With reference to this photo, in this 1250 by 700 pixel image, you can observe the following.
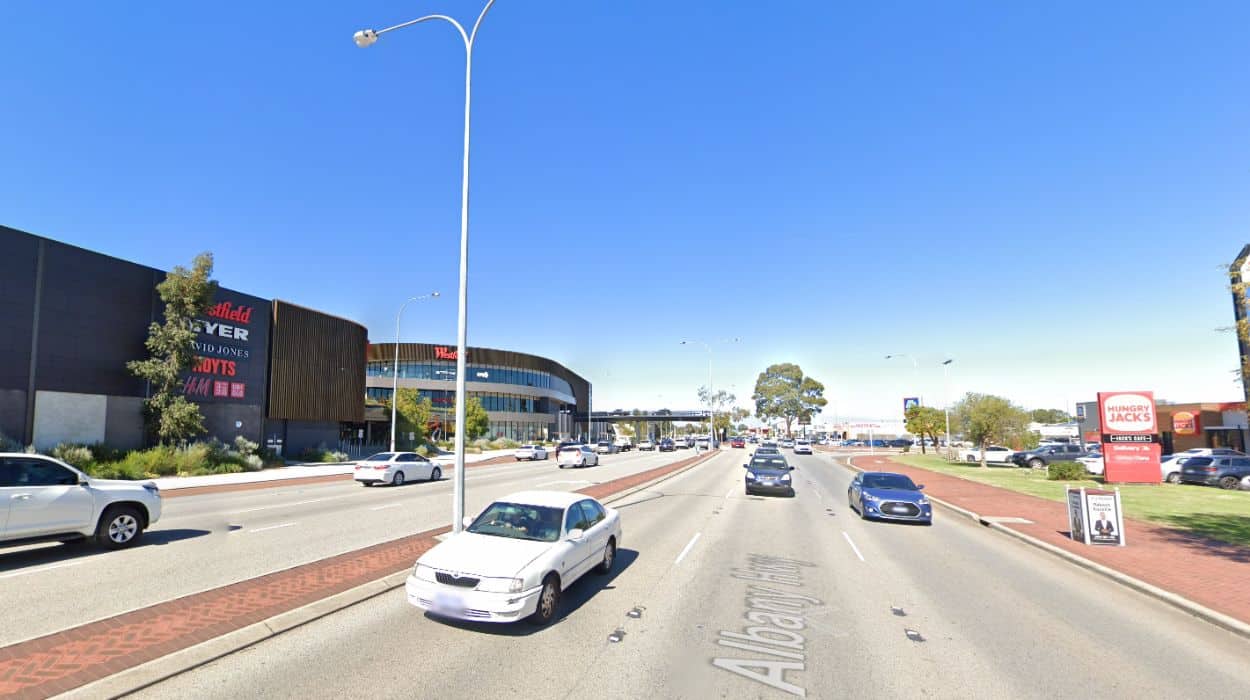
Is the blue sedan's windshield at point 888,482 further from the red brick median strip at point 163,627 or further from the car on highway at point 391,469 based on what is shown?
the car on highway at point 391,469

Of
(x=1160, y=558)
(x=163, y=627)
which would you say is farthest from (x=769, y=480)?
(x=163, y=627)

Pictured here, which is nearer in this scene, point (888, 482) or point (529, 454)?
point (888, 482)

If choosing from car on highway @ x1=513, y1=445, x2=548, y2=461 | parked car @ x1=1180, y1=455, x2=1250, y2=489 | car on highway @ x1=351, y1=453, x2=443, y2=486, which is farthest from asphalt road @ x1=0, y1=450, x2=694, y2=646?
parked car @ x1=1180, y1=455, x2=1250, y2=489

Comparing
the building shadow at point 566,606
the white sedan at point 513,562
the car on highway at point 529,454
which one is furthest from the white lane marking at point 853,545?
the car on highway at point 529,454

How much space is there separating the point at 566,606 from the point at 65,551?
32.1 ft

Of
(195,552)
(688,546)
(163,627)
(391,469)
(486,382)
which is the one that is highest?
(486,382)

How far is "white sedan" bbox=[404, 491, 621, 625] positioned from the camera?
22.6 feet

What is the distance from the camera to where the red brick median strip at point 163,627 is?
5609mm

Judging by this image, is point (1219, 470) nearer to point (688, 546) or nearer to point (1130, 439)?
point (1130, 439)

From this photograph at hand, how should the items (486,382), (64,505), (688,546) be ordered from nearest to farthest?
(64,505), (688,546), (486,382)

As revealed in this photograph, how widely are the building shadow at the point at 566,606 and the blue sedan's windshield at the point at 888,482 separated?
960 centimetres

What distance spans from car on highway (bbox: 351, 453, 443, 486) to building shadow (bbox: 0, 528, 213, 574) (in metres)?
12.3

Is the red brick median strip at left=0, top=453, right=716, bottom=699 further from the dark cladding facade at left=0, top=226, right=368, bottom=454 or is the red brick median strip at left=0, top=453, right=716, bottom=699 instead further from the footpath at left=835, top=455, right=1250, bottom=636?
the dark cladding facade at left=0, top=226, right=368, bottom=454

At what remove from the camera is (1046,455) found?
134ft
